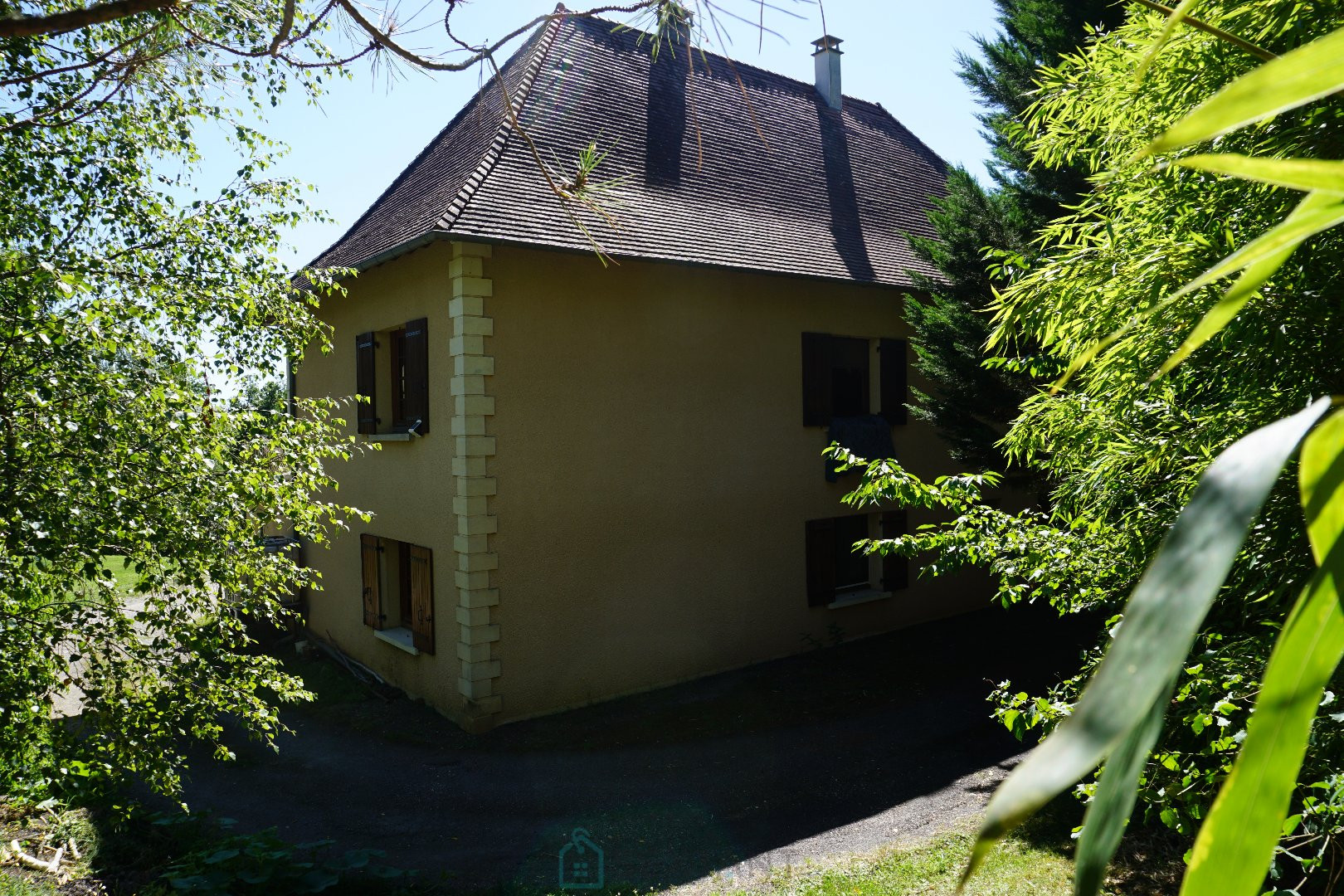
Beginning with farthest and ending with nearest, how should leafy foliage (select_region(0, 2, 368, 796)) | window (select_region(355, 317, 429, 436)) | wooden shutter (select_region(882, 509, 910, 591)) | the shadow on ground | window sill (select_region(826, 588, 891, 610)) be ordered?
wooden shutter (select_region(882, 509, 910, 591)) < window sill (select_region(826, 588, 891, 610)) < window (select_region(355, 317, 429, 436)) < the shadow on ground < leafy foliage (select_region(0, 2, 368, 796))

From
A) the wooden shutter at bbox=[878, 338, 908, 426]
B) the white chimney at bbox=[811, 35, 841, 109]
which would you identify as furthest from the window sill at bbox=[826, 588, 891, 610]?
the white chimney at bbox=[811, 35, 841, 109]

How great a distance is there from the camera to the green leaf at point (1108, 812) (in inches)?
12.5

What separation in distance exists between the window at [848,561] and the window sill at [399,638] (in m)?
4.90

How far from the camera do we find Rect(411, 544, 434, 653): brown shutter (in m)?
9.72

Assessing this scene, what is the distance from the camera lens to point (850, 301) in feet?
39.8

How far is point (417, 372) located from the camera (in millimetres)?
9930

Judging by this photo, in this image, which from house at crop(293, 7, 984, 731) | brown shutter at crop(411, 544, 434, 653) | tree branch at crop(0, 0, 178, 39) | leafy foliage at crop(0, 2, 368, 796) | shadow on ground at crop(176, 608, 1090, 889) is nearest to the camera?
tree branch at crop(0, 0, 178, 39)

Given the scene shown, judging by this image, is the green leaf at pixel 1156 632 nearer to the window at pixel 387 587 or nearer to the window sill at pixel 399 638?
the window sill at pixel 399 638

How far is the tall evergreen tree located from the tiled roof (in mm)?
1319

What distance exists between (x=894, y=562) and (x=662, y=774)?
5.73m

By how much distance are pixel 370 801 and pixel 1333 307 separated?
747 cm

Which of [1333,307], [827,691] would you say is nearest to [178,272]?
[1333,307]

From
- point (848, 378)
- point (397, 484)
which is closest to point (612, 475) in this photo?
point (397, 484)

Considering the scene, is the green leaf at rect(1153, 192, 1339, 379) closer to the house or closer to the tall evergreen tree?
the house
